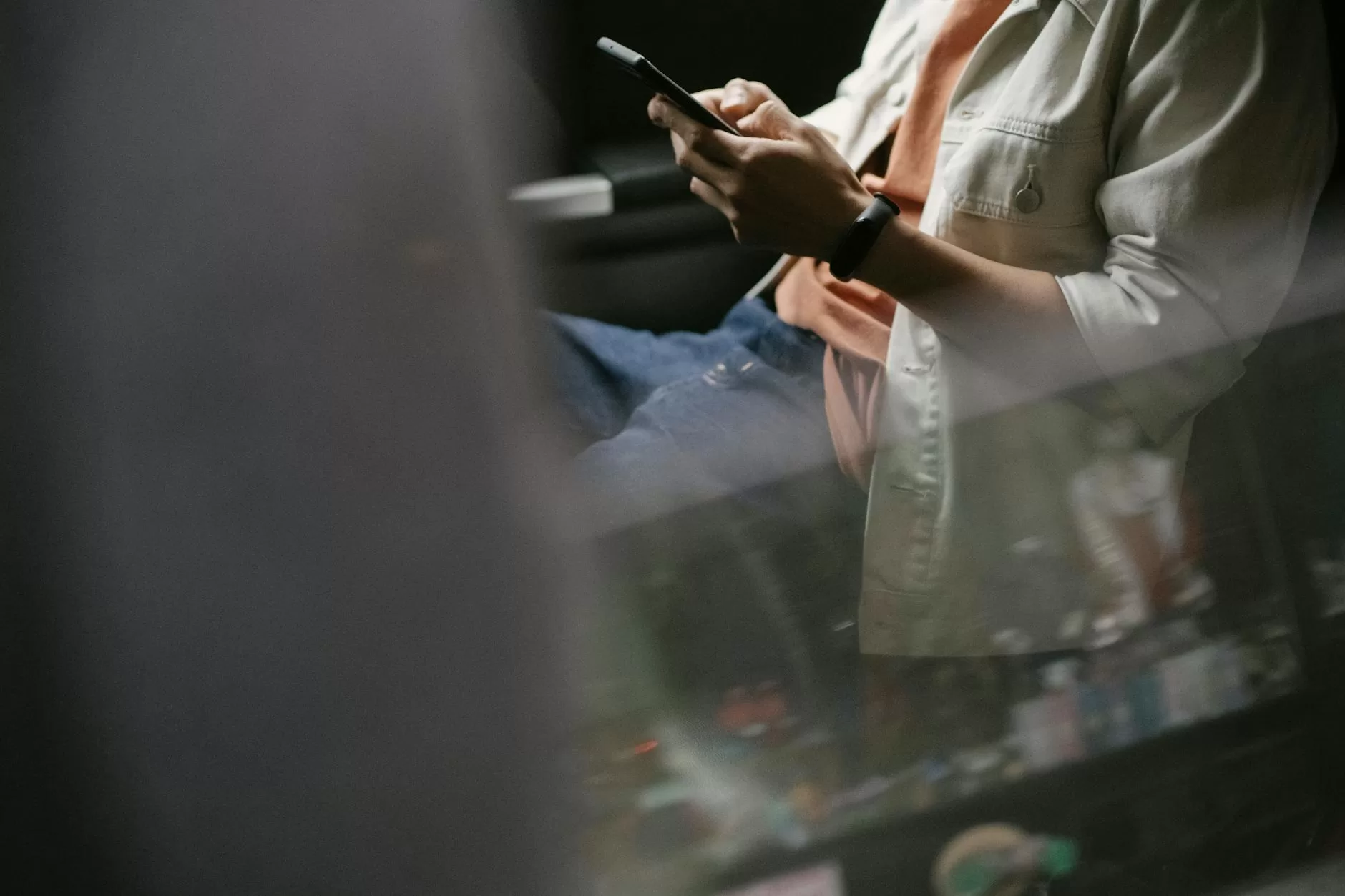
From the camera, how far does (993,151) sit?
3.54 feet

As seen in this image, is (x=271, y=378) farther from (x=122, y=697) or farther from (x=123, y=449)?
(x=122, y=697)

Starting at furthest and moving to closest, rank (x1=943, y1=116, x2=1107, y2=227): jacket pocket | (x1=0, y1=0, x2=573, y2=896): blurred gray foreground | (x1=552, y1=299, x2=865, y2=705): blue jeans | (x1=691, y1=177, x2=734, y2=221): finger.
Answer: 1. (x1=691, y1=177, x2=734, y2=221): finger
2. (x1=943, y1=116, x2=1107, y2=227): jacket pocket
3. (x1=552, y1=299, x2=865, y2=705): blue jeans
4. (x1=0, y1=0, x2=573, y2=896): blurred gray foreground

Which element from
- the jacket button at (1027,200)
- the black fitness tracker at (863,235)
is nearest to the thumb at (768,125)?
the black fitness tracker at (863,235)

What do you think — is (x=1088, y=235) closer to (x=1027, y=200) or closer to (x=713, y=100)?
(x=1027, y=200)

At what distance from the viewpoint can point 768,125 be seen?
1157 millimetres

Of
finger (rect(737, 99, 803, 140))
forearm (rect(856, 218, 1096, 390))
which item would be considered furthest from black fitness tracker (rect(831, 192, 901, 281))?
finger (rect(737, 99, 803, 140))

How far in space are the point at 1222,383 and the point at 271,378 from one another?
0.85 m

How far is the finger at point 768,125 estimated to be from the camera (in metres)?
1.15

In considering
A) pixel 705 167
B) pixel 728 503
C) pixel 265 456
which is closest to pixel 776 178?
pixel 705 167

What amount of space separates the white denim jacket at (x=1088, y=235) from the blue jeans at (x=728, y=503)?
6 cm

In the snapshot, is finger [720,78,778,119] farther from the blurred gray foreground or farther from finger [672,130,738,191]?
the blurred gray foreground

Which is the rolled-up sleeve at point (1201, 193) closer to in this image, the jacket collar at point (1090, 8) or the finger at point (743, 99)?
the jacket collar at point (1090, 8)

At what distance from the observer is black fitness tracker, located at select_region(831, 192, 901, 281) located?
1.08 m

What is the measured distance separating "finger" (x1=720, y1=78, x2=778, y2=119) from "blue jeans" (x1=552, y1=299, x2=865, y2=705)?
269 mm
